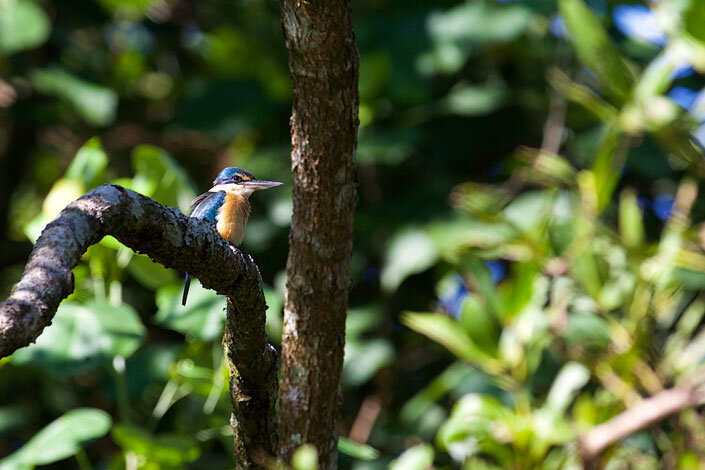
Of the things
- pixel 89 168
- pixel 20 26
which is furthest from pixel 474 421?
pixel 20 26

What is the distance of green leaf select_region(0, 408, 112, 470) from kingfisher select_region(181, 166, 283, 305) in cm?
39

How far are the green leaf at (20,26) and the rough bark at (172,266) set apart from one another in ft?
7.49

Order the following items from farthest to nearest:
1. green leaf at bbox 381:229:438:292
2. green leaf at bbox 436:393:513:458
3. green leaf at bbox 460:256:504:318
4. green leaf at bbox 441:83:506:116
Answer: green leaf at bbox 441:83:506:116 < green leaf at bbox 381:229:438:292 < green leaf at bbox 460:256:504:318 < green leaf at bbox 436:393:513:458

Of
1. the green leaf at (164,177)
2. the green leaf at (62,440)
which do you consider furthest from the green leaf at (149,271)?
Answer: the green leaf at (62,440)

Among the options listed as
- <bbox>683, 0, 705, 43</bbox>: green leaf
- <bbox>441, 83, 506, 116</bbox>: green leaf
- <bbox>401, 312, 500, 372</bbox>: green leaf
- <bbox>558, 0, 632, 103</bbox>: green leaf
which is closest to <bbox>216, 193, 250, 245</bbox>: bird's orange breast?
<bbox>401, 312, 500, 372</bbox>: green leaf

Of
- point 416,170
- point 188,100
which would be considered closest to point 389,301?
point 416,170

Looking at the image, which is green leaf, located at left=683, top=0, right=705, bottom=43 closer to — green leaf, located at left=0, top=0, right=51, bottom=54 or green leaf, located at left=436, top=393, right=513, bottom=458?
green leaf, located at left=436, top=393, right=513, bottom=458

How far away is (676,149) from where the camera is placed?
2.38 m

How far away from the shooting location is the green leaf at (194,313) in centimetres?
218

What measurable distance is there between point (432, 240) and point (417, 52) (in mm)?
773

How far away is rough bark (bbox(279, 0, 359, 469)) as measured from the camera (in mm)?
1527

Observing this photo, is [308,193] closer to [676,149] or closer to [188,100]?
[676,149]

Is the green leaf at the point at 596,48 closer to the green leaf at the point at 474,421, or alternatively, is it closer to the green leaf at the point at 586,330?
the green leaf at the point at 586,330

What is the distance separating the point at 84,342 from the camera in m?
2.19
